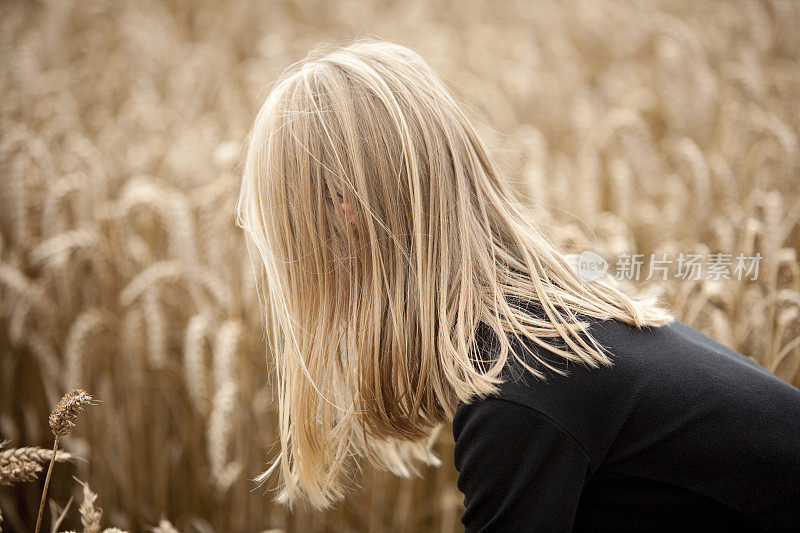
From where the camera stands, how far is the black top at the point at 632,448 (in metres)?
0.86

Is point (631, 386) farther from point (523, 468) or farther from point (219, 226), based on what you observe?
point (219, 226)

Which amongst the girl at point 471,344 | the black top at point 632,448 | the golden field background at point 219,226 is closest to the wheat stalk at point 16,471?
the girl at point 471,344

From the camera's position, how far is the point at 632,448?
0.91m

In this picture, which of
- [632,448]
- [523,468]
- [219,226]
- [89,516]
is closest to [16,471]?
[89,516]

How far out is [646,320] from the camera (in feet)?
3.41

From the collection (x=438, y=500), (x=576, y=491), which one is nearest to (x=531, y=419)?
(x=576, y=491)

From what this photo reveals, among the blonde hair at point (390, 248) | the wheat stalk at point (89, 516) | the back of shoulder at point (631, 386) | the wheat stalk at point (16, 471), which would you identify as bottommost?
the wheat stalk at point (89, 516)

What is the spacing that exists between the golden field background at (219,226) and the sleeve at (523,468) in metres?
0.85

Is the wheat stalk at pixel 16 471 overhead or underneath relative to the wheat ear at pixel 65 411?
underneath

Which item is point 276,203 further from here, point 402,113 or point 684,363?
point 684,363

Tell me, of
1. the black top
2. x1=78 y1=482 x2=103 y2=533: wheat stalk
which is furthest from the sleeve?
x1=78 y1=482 x2=103 y2=533: wheat stalk

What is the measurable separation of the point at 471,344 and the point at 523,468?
21 centimetres

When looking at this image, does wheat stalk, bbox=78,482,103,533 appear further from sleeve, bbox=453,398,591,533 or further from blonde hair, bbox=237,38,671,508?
sleeve, bbox=453,398,591,533

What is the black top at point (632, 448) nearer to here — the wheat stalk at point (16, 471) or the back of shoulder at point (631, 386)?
the back of shoulder at point (631, 386)
